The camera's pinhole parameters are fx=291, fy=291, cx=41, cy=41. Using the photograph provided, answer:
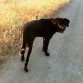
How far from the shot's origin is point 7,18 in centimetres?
1061

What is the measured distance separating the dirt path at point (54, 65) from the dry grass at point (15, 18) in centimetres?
52

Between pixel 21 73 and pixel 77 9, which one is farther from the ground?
pixel 21 73

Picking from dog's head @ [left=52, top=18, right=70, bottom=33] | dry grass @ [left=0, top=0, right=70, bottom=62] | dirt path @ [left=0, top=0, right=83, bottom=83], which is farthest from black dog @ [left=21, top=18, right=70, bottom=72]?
dry grass @ [left=0, top=0, right=70, bottom=62]

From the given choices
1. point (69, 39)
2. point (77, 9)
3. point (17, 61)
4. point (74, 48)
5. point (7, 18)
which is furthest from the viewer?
point (77, 9)

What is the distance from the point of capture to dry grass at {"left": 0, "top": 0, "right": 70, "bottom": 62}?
7897mm

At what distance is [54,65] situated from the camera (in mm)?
7152

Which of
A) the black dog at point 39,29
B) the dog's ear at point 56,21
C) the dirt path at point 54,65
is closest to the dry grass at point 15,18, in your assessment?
the dirt path at point 54,65

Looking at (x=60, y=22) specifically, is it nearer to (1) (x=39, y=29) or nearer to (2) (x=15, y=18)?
(1) (x=39, y=29)

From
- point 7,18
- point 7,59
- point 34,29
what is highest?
point 34,29

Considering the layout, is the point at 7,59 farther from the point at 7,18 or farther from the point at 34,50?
the point at 7,18

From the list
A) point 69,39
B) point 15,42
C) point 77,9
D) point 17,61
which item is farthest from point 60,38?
point 77,9

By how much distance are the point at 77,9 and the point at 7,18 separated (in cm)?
599

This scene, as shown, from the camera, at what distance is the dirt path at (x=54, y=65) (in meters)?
6.37

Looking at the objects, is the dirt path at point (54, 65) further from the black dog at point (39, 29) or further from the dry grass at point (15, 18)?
the dry grass at point (15, 18)
